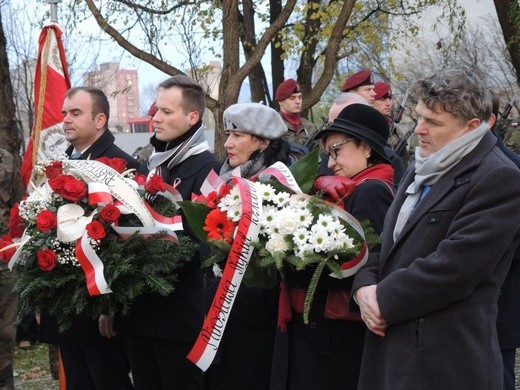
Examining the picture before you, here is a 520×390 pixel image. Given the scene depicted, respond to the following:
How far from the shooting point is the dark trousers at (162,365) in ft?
16.3

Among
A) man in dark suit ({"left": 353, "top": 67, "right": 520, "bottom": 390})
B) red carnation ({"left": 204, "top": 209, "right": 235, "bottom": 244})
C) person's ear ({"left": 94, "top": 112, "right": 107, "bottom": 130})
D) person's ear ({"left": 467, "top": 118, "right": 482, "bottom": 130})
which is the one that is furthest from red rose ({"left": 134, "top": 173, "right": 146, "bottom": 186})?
person's ear ({"left": 467, "top": 118, "right": 482, "bottom": 130})

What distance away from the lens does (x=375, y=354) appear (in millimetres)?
3717

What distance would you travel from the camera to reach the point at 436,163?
3547 millimetres

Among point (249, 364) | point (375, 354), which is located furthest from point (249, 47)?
point (375, 354)

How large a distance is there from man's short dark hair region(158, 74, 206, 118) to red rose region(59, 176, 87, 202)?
0.98 m

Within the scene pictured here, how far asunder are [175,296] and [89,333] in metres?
0.76

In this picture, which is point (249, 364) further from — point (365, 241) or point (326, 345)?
point (365, 241)

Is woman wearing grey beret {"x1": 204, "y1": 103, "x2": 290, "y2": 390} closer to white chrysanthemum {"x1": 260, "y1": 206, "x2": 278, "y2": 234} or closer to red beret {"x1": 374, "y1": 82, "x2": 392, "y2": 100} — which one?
white chrysanthemum {"x1": 260, "y1": 206, "x2": 278, "y2": 234}

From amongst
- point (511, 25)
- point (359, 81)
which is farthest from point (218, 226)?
point (511, 25)

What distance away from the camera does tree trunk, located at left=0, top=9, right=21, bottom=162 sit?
31.8ft

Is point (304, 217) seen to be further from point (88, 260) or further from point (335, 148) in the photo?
point (88, 260)

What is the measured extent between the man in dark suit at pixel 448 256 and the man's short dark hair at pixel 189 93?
1.93 metres

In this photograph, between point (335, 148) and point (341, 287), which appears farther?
point (335, 148)

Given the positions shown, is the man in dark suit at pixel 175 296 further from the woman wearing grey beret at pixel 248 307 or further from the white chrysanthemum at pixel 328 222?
the white chrysanthemum at pixel 328 222
